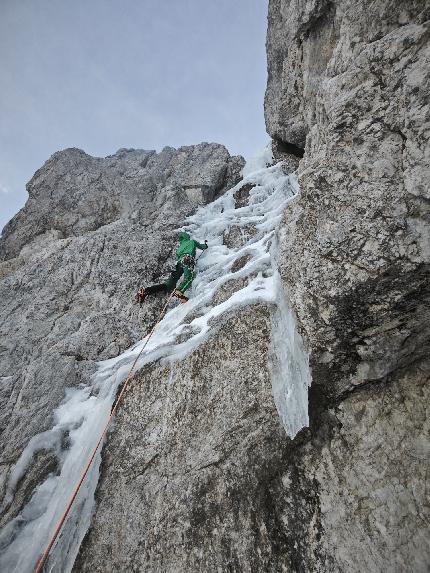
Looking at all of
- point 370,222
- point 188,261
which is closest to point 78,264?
point 188,261

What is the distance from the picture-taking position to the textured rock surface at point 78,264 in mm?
7073

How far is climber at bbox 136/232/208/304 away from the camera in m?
8.62

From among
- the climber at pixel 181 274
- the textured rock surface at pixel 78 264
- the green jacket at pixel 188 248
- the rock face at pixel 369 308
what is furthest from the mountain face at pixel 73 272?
the rock face at pixel 369 308

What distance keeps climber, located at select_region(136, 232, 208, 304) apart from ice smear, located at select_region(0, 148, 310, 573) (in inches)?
11.8

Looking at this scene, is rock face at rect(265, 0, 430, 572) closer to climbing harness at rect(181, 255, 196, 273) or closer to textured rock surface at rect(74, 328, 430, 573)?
textured rock surface at rect(74, 328, 430, 573)

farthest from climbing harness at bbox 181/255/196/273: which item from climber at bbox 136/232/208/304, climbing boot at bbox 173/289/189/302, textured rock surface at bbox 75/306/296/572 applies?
textured rock surface at bbox 75/306/296/572

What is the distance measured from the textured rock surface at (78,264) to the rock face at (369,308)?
4466mm

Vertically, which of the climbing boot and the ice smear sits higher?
the climbing boot

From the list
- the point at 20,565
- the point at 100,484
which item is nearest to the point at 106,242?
the point at 100,484

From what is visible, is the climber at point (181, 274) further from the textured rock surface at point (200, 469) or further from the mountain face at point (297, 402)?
the textured rock surface at point (200, 469)

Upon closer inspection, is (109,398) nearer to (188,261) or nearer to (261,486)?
(261,486)

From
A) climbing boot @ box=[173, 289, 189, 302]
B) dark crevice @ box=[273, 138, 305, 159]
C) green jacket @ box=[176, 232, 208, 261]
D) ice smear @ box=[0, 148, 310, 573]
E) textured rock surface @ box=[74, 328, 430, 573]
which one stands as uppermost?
dark crevice @ box=[273, 138, 305, 159]

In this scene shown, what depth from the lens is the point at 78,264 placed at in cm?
1067

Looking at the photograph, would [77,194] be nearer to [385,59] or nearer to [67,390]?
[67,390]
